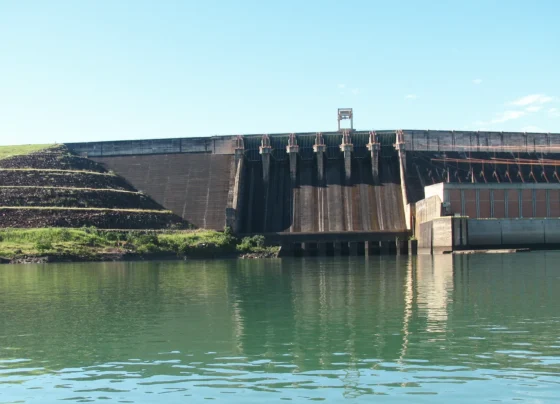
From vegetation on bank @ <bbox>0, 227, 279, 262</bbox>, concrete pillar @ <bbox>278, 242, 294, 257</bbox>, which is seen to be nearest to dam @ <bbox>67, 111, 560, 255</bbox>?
concrete pillar @ <bbox>278, 242, 294, 257</bbox>

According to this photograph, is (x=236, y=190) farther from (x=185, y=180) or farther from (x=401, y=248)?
(x=401, y=248)

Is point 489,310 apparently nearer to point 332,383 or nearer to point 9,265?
point 332,383

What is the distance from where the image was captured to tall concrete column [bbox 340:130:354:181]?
8425cm

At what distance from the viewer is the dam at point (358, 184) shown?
233 feet

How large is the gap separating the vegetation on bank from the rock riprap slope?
2.39 meters

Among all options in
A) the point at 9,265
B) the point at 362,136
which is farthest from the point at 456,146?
the point at 9,265

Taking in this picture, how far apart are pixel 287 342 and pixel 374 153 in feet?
218

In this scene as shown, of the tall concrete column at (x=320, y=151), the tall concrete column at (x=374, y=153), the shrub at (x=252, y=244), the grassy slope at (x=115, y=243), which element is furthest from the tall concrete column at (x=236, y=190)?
the tall concrete column at (x=374, y=153)

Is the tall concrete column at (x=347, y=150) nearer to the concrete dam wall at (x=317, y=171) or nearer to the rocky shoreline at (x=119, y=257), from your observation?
the concrete dam wall at (x=317, y=171)

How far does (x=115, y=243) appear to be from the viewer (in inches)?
2783

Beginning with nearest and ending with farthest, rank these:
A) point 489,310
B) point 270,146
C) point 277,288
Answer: point 489,310, point 277,288, point 270,146

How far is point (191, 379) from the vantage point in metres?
16.0

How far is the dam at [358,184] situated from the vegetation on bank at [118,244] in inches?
118

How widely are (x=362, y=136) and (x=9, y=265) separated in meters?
44.6
